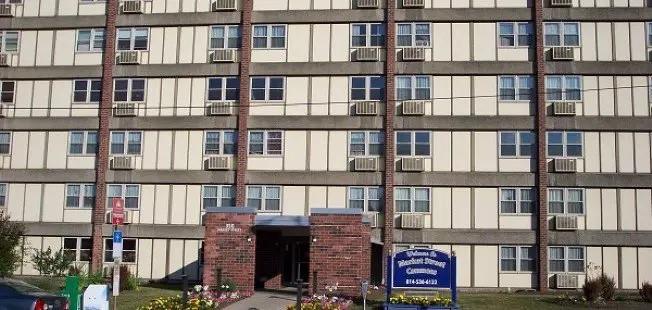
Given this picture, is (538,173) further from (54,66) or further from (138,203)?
(54,66)

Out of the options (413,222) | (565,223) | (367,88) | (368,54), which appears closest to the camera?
(565,223)

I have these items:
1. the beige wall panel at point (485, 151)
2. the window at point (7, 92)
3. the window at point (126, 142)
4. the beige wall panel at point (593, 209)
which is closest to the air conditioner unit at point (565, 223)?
the beige wall panel at point (593, 209)

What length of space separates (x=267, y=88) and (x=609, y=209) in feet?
60.6

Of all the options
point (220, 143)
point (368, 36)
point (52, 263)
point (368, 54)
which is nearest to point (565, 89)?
point (368, 54)

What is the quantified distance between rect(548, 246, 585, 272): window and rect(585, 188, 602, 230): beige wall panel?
1340 millimetres

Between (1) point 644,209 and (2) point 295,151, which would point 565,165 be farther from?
(2) point 295,151

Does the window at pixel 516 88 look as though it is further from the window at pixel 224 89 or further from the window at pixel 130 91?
the window at pixel 130 91

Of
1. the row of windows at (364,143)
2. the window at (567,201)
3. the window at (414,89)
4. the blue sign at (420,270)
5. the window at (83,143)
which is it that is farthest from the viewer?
the window at (83,143)

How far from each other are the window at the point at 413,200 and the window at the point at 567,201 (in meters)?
6.17

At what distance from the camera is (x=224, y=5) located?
147 ft

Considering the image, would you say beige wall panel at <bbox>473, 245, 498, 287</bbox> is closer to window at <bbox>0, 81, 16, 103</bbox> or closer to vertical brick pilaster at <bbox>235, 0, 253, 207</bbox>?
vertical brick pilaster at <bbox>235, 0, 253, 207</bbox>

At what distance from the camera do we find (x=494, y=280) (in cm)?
4125

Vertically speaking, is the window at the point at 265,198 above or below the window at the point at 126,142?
below

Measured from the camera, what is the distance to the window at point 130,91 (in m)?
45.2
